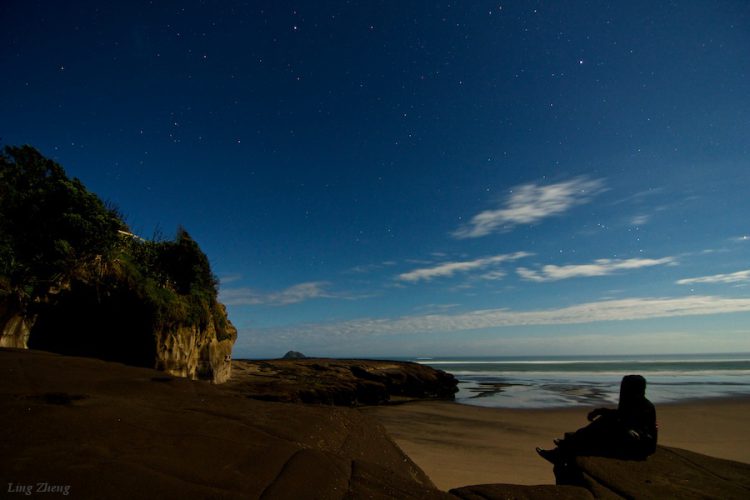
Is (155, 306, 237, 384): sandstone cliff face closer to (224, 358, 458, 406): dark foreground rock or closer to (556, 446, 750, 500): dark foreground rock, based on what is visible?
(224, 358, 458, 406): dark foreground rock

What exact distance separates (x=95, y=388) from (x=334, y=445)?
2954 millimetres

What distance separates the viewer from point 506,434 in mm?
14180

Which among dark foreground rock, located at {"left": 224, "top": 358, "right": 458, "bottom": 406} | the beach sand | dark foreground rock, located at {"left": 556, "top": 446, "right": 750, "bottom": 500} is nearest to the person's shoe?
dark foreground rock, located at {"left": 556, "top": 446, "right": 750, "bottom": 500}

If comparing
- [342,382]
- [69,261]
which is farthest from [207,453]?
[342,382]

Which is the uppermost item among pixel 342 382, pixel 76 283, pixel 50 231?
pixel 50 231

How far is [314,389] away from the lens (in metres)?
16.4

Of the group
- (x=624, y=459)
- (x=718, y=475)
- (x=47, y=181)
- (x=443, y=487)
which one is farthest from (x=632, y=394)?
(x=47, y=181)

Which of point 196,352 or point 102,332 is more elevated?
point 102,332

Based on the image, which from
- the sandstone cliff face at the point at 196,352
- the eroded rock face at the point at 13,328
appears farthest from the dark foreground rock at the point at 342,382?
the eroded rock face at the point at 13,328

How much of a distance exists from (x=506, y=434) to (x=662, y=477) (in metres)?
11.2

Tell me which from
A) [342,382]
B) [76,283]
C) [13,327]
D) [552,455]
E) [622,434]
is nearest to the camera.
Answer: [622,434]

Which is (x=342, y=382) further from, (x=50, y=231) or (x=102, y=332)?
(x=50, y=231)

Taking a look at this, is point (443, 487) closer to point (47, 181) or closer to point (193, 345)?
point (193, 345)

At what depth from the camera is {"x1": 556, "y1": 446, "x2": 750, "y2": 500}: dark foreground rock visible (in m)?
3.77
